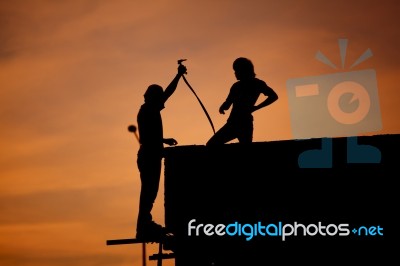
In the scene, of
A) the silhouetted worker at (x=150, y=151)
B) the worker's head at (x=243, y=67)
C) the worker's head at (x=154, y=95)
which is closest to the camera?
the worker's head at (x=243, y=67)

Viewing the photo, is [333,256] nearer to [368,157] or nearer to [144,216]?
[368,157]

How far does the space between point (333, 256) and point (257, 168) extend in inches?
105

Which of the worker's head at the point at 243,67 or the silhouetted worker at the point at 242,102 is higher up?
the worker's head at the point at 243,67

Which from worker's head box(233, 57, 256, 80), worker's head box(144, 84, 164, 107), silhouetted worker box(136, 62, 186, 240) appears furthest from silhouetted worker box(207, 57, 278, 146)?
worker's head box(144, 84, 164, 107)

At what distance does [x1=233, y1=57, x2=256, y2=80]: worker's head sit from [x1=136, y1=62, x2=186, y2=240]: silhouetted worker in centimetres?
133

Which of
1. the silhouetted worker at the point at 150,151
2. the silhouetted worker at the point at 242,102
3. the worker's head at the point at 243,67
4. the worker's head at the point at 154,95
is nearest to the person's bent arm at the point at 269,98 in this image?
the silhouetted worker at the point at 242,102

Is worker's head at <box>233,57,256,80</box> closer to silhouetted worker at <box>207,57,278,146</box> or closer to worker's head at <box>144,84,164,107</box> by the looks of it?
silhouetted worker at <box>207,57,278,146</box>

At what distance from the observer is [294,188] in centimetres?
1711

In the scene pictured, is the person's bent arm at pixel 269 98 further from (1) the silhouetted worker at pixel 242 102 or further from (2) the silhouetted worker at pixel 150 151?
(2) the silhouetted worker at pixel 150 151

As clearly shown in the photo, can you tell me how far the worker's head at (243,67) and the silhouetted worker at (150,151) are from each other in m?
1.33

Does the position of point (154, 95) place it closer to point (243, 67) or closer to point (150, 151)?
point (150, 151)

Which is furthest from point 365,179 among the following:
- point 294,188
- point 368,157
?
point 294,188

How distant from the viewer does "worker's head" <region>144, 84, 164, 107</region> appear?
56.3 ft

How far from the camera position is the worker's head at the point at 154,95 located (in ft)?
56.3
